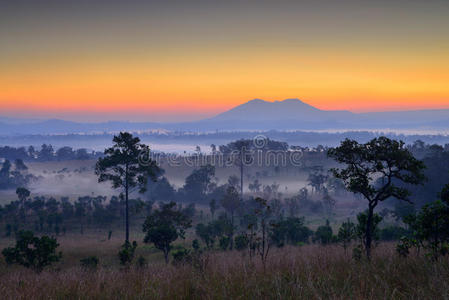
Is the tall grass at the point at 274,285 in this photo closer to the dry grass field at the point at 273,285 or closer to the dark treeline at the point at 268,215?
the dry grass field at the point at 273,285

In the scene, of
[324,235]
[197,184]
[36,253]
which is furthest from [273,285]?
[197,184]

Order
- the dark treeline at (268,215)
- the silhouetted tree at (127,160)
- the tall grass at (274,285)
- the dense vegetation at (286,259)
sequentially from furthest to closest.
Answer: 1. the silhouetted tree at (127,160)
2. the dark treeline at (268,215)
3. the dense vegetation at (286,259)
4. the tall grass at (274,285)

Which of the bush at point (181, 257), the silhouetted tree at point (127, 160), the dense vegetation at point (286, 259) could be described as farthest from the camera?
the silhouetted tree at point (127, 160)

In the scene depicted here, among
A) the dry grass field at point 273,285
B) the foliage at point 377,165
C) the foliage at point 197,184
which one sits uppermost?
the foliage at point 377,165

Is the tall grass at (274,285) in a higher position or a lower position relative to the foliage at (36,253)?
higher

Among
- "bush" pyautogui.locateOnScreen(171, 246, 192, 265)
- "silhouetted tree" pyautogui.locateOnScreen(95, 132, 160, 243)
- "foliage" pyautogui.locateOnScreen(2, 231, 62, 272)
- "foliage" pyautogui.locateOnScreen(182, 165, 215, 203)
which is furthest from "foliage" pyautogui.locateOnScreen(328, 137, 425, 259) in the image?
"foliage" pyautogui.locateOnScreen(182, 165, 215, 203)

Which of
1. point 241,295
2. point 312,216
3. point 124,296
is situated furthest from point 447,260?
point 312,216

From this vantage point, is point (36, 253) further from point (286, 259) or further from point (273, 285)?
point (273, 285)

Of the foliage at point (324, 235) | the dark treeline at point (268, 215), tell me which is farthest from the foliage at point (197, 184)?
the foliage at point (324, 235)

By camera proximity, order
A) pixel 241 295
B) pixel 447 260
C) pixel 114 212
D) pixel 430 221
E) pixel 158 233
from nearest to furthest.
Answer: pixel 241 295
pixel 447 260
pixel 430 221
pixel 158 233
pixel 114 212

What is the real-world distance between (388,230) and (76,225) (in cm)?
5054

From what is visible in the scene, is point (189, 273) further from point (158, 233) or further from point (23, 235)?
point (158, 233)

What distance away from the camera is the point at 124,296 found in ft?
18.6

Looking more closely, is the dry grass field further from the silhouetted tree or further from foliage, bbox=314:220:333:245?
the silhouetted tree
